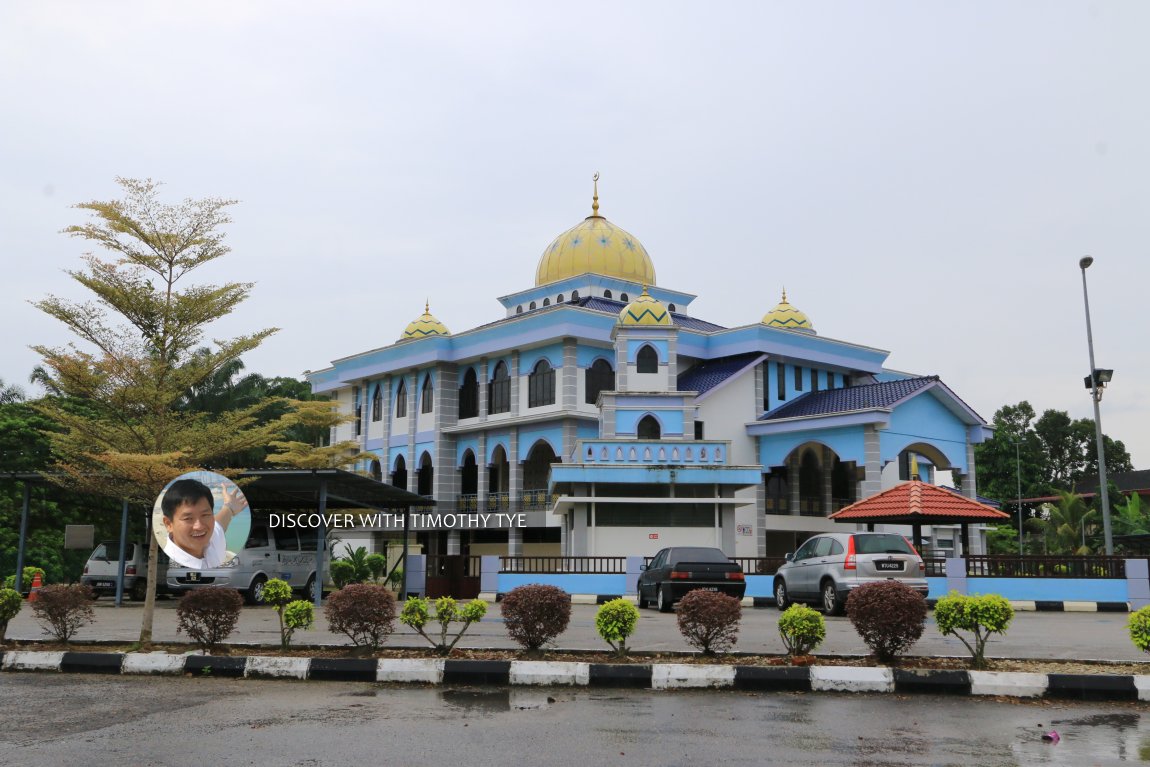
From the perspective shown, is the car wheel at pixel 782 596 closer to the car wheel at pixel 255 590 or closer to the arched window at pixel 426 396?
the car wheel at pixel 255 590

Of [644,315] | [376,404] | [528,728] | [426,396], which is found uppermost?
[644,315]

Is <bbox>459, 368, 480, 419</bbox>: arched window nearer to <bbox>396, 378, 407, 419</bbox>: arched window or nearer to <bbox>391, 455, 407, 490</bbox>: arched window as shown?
<bbox>396, 378, 407, 419</bbox>: arched window

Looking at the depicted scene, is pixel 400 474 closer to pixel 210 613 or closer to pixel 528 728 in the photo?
pixel 210 613

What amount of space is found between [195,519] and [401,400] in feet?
97.7

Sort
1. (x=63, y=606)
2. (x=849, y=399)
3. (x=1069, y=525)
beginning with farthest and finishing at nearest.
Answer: (x=1069, y=525)
(x=849, y=399)
(x=63, y=606)

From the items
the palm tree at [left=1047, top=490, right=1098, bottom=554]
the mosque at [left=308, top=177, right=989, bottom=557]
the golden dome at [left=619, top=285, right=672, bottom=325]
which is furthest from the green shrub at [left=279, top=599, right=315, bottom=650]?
the palm tree at [left=1047, top=490, right=1098, bottom=554]

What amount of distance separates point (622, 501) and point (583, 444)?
1.86 m

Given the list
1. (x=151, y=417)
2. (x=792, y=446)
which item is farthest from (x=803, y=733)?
(x=792, y=446)

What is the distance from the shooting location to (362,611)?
10914mm

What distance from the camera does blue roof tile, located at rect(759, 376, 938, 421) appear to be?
3247 centimetres

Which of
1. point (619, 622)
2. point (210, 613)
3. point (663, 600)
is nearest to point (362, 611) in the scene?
point (210, 613)

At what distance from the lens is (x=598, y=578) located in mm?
24938

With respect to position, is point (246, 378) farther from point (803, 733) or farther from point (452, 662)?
point (803, 733)

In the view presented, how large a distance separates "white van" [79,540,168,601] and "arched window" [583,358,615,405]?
1553cm
